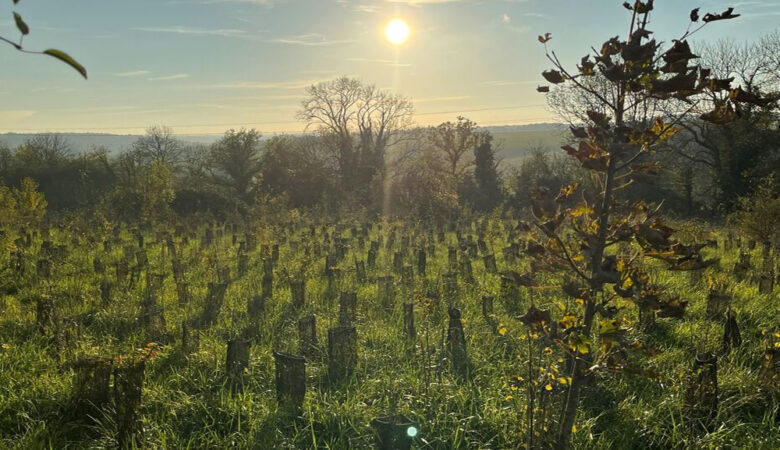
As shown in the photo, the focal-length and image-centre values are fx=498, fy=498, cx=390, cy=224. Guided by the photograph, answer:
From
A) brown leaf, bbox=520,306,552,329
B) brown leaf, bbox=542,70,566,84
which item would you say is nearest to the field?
brown leaf, bbox=520,306,552,329

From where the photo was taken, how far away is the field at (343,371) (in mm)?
3676

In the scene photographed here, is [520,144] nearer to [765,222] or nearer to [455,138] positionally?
[455,138]

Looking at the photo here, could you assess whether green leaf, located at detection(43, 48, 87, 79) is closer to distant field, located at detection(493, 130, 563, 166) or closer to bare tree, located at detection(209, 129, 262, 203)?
bare tree, located at detection(209, 129, 262, 203)

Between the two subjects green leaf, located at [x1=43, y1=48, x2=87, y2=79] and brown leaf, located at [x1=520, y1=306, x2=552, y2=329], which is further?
brown leaf, located at [x1=520, y1=306, x2=552, y2=329]

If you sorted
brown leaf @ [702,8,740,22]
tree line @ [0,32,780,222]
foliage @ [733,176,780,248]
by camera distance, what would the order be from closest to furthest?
brown leaf @ [702,8,740,22]
foliage @ [733,176,780,248]
tree line @ [0,32,780,222]

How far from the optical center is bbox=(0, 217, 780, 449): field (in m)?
3.68

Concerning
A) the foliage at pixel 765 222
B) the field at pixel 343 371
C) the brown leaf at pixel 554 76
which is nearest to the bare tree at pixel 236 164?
the field at pixel 343 371

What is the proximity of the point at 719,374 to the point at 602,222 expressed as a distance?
3116 millimetres

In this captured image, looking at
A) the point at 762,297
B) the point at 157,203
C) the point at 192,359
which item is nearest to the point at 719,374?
the point at 762,297

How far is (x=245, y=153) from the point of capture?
2928 cm

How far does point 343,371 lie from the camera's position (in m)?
4.84

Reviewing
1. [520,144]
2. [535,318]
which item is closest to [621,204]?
[535,318]

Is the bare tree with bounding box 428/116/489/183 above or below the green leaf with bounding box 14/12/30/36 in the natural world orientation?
above

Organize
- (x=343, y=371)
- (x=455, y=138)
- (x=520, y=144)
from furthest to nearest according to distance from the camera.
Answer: (x=520, y=144)
(x=455, y=138)
(x=343, y=371)
